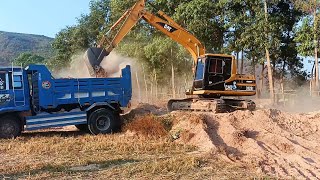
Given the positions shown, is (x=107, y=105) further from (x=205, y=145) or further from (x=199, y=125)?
(x=205, y=145)

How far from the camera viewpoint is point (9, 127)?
45.2 feet

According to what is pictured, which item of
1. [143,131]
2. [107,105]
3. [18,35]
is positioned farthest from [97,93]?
[18,35]

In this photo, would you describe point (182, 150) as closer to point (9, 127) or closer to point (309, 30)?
point (9, 127)

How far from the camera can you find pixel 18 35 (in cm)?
12475

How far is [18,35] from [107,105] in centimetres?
11775

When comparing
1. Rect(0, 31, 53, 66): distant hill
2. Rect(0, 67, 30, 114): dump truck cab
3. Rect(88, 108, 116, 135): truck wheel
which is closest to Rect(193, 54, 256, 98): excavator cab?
Rect(88, 108, 116, 135): truck wheel

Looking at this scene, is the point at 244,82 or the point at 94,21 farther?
the point at 94,21

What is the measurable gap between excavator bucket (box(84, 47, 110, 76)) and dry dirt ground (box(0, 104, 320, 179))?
2.23m

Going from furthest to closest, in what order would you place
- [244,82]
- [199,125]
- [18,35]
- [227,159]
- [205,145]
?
[18,35] < [244,82] < [199,125] < [205,145] < [227,159]

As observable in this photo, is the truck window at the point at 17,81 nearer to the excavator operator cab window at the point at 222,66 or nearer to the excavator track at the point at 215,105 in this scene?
the excavator track at the point at 215,105

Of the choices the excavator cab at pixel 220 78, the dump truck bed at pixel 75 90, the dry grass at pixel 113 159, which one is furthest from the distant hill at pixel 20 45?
the dry grass at pixel 113 159

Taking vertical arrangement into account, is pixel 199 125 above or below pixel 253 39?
below

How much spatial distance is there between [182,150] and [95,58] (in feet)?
23.9

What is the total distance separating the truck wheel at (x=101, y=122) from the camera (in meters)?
14.8
